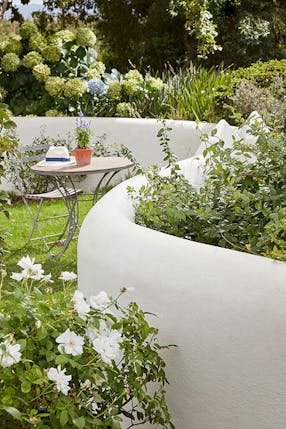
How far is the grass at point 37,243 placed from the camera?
6.01m

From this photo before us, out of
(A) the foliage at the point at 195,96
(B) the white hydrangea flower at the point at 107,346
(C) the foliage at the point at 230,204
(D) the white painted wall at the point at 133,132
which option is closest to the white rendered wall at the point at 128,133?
(D) the white painted wall at the point at 133,132

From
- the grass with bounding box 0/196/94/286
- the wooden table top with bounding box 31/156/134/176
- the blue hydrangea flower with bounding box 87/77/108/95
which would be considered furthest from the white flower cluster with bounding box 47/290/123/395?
the blue hydrangea flower with bounding box 87/77/108/95

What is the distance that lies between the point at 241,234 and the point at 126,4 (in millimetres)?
15432

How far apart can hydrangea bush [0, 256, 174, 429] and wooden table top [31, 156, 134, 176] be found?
3494 mm

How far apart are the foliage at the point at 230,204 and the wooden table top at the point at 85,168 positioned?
246cm

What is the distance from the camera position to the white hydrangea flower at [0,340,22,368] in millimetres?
1971

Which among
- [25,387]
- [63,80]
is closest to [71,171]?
[25,387]

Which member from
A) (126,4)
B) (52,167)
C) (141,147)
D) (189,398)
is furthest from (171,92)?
(126,4)

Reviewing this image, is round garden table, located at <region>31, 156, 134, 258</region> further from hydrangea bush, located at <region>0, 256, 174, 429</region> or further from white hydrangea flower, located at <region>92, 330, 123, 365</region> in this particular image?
white hydrangea flower, located at <region>92, 330, 123, 365</region>

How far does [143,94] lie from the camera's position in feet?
32.0

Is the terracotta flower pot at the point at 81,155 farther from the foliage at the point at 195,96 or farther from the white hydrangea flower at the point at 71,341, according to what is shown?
the white hydrangea flower at the point at 71,341

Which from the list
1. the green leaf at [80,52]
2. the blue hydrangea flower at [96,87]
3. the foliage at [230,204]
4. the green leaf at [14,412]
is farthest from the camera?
the green leaf at [80,52]

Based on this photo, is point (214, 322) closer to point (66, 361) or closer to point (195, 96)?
point (66, 361)

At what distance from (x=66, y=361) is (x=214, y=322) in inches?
21.3
